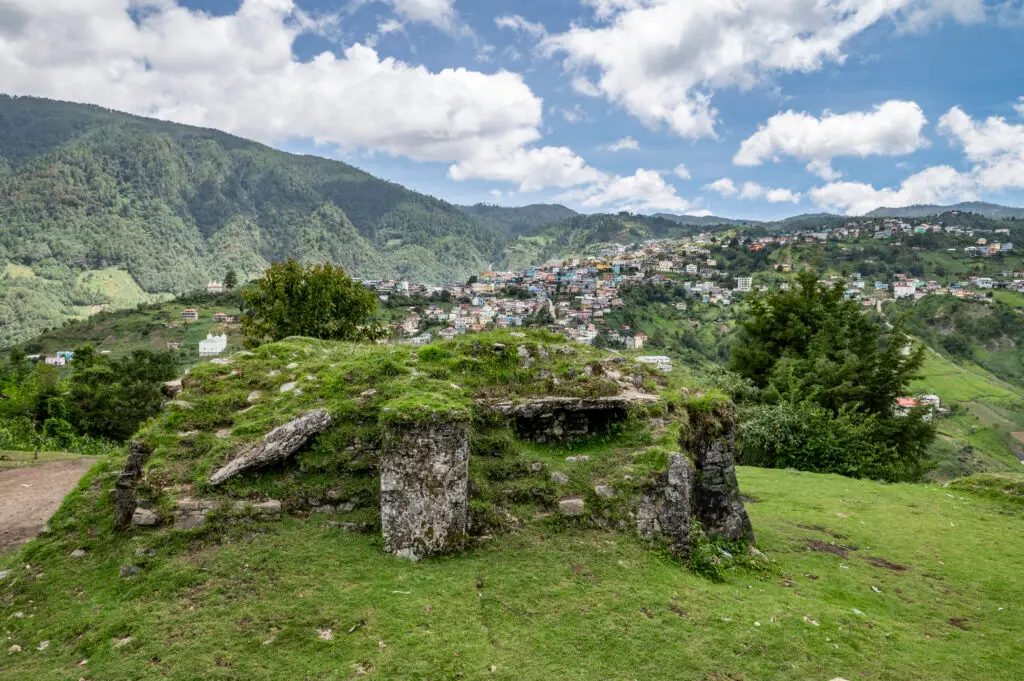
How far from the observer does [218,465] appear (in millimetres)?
8945

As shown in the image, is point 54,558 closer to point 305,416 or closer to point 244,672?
point 305,416

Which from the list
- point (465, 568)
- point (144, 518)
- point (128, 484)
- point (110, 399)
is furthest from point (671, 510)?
point (110, 399)

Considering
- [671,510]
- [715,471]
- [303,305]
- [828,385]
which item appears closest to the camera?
[671,510]

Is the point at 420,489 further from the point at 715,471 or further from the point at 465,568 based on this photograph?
the point at 715,471

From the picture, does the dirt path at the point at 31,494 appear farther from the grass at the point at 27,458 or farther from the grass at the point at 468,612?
the grass at the point at 468,612

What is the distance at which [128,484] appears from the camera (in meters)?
8.69

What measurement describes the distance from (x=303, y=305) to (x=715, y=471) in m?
20.2

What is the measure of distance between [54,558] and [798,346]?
29.7 meters

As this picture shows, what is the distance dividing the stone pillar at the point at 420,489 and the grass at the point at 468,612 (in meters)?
0.34

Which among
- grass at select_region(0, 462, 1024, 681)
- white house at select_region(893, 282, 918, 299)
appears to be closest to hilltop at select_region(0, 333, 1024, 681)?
grass at select_region(0, 462, 1024, 681)

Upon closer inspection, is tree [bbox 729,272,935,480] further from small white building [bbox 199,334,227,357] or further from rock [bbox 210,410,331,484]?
small white building [bbox 199,334,227,357]

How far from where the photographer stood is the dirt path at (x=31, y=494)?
A: 10.6 meters

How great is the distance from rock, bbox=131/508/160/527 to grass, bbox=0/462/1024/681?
0.56 ft

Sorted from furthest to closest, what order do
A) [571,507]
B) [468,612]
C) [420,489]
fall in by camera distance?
[571,507]
[420,489]
[468,612]
